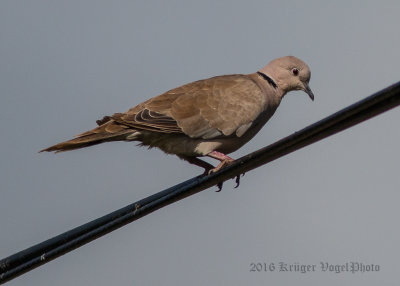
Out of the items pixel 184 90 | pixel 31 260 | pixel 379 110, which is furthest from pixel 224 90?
pixel 379 110

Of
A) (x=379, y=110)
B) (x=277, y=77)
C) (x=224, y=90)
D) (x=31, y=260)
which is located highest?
(x=277, y=77)

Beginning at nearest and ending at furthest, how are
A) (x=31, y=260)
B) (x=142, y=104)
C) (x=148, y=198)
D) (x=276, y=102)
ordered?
(x=31, y=260) < (x=148, y=198) < (x=142, y=104) < (x=276, y=102)

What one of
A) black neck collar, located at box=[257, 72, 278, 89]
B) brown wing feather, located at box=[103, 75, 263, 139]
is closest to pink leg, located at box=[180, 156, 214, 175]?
brown wing feather, located at box=[103, 75, 263, 139]

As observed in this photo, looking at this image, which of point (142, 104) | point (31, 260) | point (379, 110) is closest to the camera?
point (379, 110)

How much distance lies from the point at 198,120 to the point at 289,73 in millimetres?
1605

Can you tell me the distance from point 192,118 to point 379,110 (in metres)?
3.88

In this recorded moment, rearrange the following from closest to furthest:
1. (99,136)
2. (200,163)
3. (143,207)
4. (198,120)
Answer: (143,207), (99,136), (198,120), (200,163)

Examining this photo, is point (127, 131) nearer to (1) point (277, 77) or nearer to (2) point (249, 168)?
(1) point (277, 77)

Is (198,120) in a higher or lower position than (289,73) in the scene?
lower

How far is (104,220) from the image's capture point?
448 cm

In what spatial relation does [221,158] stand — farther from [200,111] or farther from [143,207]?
[143,207]

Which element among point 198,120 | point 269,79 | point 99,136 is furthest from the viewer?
point 269,79

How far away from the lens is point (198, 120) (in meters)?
7.16

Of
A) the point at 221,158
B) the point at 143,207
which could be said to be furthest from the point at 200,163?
the point at 143,207
